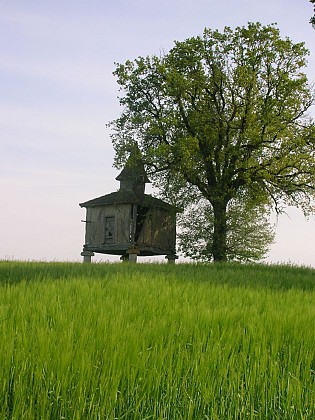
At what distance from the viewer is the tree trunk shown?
28.9 metres

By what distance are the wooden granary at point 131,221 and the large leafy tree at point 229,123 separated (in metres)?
1.59

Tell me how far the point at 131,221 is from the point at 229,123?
8212 mm

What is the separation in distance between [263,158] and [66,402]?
28.0 metres

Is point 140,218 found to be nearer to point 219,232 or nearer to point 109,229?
point 109,229

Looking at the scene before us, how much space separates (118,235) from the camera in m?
31.8

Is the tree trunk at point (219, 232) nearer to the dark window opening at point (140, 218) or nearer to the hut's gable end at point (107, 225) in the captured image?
the dark window opening at point (140, 218)

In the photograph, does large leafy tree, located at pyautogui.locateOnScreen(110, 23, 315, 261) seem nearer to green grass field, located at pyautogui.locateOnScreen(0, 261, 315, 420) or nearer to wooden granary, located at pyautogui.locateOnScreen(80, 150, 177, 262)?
wooden granary, located at pyautogui.locateOnScreen(80, 150, 177, 262)

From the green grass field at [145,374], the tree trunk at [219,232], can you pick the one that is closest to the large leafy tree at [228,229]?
the tree trunk at [219,232]

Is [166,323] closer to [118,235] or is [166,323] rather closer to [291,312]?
[291,312]

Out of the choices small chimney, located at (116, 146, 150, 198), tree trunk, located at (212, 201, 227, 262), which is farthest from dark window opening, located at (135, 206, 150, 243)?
tree trunk, located at (212, 201, 227, 262)

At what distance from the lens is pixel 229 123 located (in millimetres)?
30156

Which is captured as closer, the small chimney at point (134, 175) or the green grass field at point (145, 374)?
the green grass field at point (145, 374)

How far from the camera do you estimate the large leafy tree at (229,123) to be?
29.7 meters

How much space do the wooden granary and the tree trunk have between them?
2.80 meters
